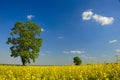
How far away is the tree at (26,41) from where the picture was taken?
58.9m

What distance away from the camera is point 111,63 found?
1323cm

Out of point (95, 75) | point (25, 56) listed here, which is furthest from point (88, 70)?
point (25, 56)

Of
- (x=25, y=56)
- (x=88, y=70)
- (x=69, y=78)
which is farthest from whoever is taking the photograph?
(x=25, y=56)

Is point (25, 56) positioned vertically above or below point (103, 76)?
above

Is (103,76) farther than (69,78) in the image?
No

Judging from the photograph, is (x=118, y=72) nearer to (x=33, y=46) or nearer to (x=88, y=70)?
(x=88, y=70)

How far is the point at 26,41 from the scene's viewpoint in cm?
5925

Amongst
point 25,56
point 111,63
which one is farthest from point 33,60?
point 111,63

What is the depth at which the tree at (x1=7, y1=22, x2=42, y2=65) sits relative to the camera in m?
58.9

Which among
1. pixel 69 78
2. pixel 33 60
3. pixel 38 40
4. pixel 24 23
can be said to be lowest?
pixel 69 78

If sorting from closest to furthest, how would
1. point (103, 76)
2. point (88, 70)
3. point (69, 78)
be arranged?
point (103, 76), point (69, 78), point (88, 70)

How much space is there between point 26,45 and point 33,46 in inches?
62.1

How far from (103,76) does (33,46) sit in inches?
1935

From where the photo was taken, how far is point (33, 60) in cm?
5953
